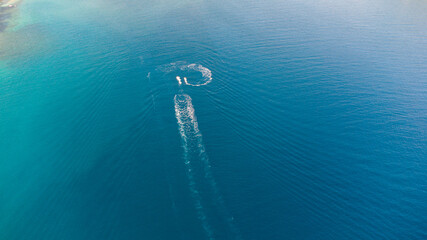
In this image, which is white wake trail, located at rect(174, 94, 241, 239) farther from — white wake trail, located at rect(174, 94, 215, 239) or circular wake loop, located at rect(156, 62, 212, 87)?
circular wake loop, located at rect(156, 62, 212, 87)

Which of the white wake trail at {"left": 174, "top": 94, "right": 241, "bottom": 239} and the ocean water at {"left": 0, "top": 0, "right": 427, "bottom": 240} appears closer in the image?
the white wake trail at {"left": 174, "top": 94, "right": 241, "bottom": 239}

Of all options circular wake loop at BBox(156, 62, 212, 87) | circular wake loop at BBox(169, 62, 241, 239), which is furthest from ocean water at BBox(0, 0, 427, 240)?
circular wake loop at BBox(156, 62, 212, 87)

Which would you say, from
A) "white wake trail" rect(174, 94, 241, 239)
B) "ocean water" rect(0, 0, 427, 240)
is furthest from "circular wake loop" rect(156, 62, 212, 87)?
"white wake trail" rect(174, 94, 241, 239)

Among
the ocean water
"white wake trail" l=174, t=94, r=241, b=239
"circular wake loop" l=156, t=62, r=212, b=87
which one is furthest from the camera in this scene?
"circular wake loop" l=156, t=62, r=212, b=87

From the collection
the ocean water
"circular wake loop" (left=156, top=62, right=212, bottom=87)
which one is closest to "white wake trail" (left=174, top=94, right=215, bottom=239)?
the ocean water

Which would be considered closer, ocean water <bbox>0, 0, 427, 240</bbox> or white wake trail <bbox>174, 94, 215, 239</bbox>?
white wake trail <bbox>174, 94, 215, 239</bbox>

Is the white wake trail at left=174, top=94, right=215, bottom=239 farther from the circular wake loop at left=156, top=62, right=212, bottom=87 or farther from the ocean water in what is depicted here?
the circular wake loop at left=156, top=62, right=212, bottom=87

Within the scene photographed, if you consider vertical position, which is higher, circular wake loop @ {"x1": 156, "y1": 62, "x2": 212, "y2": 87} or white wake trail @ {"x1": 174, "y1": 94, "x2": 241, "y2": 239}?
circular wake loop @ {"x1": 156, "y1": 62, "x2": 212, "y2": 87}

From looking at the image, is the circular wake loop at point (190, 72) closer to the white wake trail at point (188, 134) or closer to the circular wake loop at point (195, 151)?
the circular wake loop at point (195, 151)

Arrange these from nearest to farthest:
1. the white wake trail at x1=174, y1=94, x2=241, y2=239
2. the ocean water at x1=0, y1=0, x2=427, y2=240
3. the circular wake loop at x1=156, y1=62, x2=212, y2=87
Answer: the white wake trail at x1=174, y1=94, x2=241, y2=239, the ocean water at x1=0, y1=0, x2=427, y2=240, the circular wake loop at x1=156, y1=62, x2=212, y2=87
